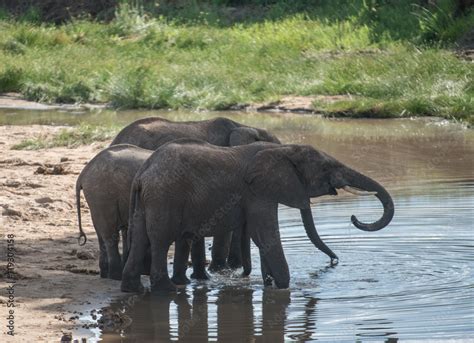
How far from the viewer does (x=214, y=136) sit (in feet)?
38.9

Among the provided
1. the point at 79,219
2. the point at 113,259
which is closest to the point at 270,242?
the point at 113,259

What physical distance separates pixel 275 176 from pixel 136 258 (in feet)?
4.23

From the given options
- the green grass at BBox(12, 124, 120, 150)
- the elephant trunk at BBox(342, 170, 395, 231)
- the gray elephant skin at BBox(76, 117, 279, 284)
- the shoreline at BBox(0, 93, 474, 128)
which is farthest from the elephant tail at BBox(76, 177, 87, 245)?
the shoreline at BBox(0, 93, 474, 128)

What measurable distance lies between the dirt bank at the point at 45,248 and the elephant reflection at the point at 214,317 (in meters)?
0.47

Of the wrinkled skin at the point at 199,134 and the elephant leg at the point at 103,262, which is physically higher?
the wrinkled skin at the point at 199,134

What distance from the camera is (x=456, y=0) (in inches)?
1086

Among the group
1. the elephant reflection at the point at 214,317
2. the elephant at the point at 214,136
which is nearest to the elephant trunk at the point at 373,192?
the elephant reflection at the point at 214,317

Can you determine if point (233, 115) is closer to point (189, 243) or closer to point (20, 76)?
point (20, 76)

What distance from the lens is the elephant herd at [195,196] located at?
10.0 meters

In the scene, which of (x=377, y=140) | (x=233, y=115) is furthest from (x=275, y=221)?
(x=233, y=115)

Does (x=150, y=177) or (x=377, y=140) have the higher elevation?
(x=150, y=177)

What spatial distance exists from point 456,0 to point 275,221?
725 inches

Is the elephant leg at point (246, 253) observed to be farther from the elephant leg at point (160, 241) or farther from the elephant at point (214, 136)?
the elephant leg at point (160, 241)

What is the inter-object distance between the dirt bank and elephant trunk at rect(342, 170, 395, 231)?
2048mm
